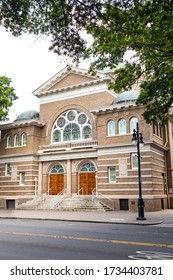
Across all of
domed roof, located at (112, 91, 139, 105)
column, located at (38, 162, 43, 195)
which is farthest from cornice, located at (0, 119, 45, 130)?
domed roof, located at (112, 91, 139, 105)

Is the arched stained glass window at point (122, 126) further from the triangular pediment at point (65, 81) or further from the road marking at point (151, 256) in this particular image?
the road marking at point (151, 256)

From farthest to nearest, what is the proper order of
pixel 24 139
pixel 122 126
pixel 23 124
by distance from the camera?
1. pixel 24 139
2. pixel 23 124
3. pixel 122 126

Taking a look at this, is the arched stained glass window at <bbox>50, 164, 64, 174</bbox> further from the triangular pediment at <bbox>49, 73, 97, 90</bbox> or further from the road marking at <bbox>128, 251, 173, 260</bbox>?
the road marking at <bbox>128, 251, 173, 260</bbox>

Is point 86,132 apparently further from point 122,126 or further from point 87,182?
point 87,182

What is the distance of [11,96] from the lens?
3366 centimetres

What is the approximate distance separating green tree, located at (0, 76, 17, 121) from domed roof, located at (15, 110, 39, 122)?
7.84 feet

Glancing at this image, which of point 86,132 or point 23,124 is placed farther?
point 23,124

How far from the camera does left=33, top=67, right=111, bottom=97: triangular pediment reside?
33.2 meters

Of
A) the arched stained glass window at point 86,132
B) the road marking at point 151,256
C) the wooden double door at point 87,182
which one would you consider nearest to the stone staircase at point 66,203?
the wooden double door at point 87,182

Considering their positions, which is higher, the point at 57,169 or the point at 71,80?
the point at 71,80

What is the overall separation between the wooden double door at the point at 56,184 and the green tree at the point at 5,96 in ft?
30.4

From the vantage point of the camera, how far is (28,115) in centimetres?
3616

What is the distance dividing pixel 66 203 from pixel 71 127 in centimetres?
927

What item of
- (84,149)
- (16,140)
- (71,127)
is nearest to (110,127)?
(84,149)
